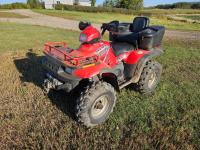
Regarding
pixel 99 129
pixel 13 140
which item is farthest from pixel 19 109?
pixel 99 129

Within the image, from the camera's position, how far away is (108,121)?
3855mm

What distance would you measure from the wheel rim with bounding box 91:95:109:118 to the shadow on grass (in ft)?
1.32

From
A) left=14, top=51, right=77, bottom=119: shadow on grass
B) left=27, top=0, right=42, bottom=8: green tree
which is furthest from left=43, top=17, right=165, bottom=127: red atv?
left=27, top=0, right=42, bottom=8: green tree

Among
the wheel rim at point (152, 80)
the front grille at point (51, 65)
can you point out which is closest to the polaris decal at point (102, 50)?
the front grille at point (51, 65)

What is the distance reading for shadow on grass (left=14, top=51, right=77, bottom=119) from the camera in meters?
4.31

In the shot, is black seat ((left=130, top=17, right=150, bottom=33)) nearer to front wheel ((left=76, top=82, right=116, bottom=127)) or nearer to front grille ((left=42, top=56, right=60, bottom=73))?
front wheel ((left=76, top=82, right=116, bottom=127))

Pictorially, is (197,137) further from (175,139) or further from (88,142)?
(88,142)

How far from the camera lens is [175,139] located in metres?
3.38

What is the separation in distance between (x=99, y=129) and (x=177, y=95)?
2032 millimetres

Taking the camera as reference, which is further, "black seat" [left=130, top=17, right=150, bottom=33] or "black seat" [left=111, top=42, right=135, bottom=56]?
"black seat" [left=130, top=17, right=150, bottom=33]

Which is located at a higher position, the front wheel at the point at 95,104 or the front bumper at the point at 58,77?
the front bumper at the point at 58,77

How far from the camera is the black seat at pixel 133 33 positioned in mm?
4516

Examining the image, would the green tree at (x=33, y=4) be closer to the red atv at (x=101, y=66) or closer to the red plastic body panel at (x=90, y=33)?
the red atv at (x=101, y=66)

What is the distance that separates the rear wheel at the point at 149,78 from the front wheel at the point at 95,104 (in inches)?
39.5
